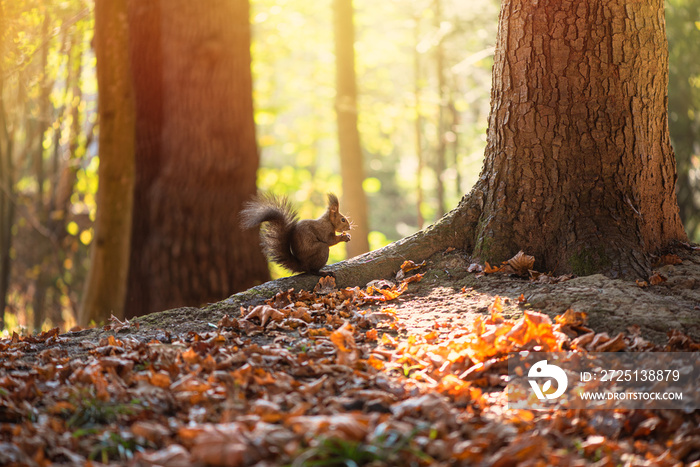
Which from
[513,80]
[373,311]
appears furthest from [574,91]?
[373,311]

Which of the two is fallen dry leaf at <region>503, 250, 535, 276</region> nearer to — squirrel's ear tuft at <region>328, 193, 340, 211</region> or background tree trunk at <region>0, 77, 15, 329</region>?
squirrel's ear tuft at <region>328, 193, 340, 211</region>

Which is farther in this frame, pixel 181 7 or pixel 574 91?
pixel 181 7

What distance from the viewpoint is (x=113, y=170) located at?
6.41 meters

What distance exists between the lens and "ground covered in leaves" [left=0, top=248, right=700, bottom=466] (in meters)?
2.01

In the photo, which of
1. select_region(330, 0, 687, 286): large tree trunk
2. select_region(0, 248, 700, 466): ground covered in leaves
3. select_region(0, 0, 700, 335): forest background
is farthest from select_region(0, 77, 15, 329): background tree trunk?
select_region(330, 0, 687, 286): large tree trunk

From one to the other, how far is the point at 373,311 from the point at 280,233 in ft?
3.27

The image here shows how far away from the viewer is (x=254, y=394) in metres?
2.55

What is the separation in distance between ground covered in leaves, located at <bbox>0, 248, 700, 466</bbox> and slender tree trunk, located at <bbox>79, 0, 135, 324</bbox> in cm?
280

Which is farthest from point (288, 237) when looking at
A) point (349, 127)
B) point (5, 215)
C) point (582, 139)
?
point (349, 127)

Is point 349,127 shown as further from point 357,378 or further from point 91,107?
point 357,378

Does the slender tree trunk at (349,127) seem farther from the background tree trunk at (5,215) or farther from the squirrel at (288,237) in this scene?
the squirrel at (288,237)

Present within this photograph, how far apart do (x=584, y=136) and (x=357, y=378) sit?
2.43 m

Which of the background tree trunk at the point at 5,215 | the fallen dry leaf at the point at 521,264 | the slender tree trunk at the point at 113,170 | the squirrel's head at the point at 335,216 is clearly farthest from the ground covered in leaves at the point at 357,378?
the background tree trunk at the point at 5,215

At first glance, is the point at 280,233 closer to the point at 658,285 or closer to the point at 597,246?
the point at 597,246
